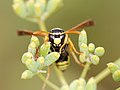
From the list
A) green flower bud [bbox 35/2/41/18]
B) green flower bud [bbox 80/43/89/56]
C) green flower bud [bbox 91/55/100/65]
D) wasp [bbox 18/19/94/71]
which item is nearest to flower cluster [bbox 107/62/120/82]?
green flower bud [bbox 91/55/100/65]

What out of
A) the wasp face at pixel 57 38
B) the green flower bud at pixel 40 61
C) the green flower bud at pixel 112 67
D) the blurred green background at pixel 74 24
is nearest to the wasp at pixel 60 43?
the wasp face at pixel 57 38

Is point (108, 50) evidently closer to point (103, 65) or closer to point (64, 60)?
point (103, 65)

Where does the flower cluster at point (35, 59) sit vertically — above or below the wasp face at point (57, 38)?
below

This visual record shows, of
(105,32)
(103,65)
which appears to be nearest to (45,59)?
(103,65)

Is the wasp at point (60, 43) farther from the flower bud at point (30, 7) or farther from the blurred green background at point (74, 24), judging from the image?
the blurred green background at point (74, 24)

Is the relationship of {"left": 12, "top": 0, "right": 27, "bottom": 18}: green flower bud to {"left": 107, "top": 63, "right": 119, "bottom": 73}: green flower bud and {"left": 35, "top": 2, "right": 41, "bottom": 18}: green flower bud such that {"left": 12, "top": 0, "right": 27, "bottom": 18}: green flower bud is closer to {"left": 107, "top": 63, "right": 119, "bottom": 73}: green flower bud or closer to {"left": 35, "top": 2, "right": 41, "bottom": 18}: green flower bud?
{"left": 35, "top": 2, "right": 41, "bottom": 18}: green flower bud

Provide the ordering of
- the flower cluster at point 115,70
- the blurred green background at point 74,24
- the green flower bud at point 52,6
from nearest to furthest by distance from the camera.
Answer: the flower cluster at point 115,70 < the green flower bud at point 52,6 < the blurred green background at point 74,24

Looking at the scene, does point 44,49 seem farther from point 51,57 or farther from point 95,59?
point 95,59
